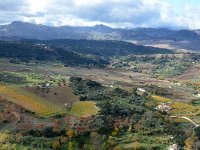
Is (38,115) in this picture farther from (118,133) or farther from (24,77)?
(24,77)

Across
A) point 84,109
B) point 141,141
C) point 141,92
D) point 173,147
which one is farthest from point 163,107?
point 173,147

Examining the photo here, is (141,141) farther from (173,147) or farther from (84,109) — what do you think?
(84,109)

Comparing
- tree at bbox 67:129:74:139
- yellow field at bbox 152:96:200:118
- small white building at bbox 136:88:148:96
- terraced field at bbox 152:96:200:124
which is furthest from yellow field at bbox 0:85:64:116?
small white building at bbox 136:88:148:96

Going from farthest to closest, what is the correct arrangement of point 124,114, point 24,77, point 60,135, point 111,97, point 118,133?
point 24,77 → point 111,97 → point 124,114 → point 118,133 → point 60,135

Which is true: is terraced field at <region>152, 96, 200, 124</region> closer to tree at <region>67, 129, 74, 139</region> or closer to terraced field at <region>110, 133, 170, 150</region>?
terraced field at <region>110, 133, 170, 150</region>

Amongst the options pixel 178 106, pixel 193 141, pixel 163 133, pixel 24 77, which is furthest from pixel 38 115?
pixel 24 77

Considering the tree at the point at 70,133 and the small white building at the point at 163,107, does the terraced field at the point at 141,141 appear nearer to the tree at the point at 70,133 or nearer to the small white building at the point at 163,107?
the tree at the point at 70,133
